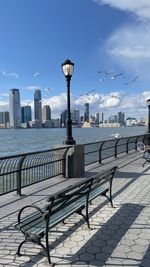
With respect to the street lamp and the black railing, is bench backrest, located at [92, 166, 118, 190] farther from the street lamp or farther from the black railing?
the street lamp

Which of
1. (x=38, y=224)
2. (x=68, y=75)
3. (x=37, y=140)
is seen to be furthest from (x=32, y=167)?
(x=37, y=140)

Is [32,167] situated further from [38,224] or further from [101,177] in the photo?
[38,224]

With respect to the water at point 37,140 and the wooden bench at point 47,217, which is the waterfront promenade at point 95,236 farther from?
the water at point 37,140

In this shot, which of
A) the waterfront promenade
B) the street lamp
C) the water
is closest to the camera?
the waterfront promenade

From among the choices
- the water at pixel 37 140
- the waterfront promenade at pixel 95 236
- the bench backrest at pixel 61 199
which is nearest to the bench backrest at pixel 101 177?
the bench backrest at pixel 61 199

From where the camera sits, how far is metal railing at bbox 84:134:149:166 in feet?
50.2

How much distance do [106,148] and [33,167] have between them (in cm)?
755

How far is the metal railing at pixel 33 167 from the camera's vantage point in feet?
28.3

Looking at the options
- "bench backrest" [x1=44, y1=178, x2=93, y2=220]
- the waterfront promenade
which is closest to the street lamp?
the waterfront promenade

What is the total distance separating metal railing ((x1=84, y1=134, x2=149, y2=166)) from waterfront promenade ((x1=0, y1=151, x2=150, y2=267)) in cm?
562

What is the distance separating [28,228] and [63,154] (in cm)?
681

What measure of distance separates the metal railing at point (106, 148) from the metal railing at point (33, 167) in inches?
83.9

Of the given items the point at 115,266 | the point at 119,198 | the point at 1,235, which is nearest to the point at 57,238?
the point at 1,235

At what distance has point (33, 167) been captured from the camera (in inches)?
372
